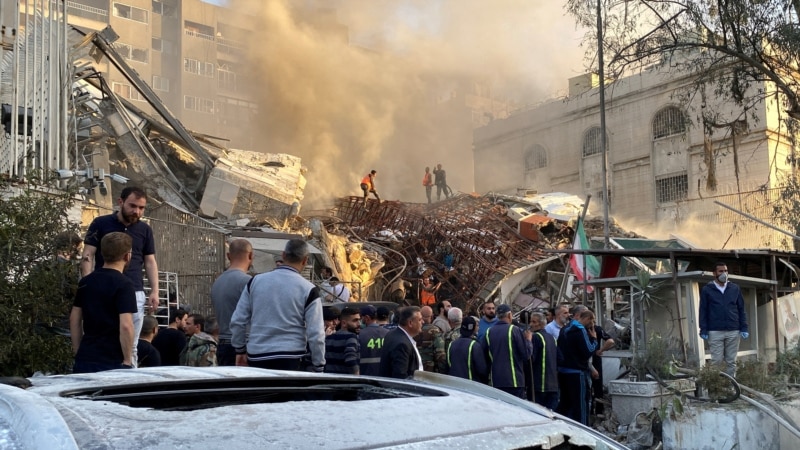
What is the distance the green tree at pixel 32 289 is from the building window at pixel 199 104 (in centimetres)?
5009

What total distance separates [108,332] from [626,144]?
3687cm

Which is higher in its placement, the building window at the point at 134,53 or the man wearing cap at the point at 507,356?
the building window at the point at 134,53

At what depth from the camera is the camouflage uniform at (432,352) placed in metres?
8.36

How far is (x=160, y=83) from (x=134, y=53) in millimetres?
2667

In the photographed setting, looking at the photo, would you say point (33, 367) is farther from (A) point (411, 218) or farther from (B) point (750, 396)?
(A) point (411, 218)

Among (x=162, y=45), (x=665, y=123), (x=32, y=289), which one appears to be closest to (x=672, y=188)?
(x=665, y=123)

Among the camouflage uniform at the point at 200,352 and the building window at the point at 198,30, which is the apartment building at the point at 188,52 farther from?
the camouflage uniform at the point at 200,352

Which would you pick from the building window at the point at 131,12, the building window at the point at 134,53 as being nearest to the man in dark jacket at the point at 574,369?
the building window at the point at 134,53

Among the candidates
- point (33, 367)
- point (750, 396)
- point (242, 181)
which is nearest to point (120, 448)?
point (33, 367)

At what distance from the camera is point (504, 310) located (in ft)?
26.1

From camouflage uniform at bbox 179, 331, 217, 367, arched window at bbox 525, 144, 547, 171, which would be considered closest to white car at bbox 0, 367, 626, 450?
camouflage uniform at bbox 179, 331, 217, 367

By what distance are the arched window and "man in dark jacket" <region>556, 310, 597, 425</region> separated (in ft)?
109

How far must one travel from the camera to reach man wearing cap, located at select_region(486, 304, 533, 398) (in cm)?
762

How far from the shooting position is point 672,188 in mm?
36250
